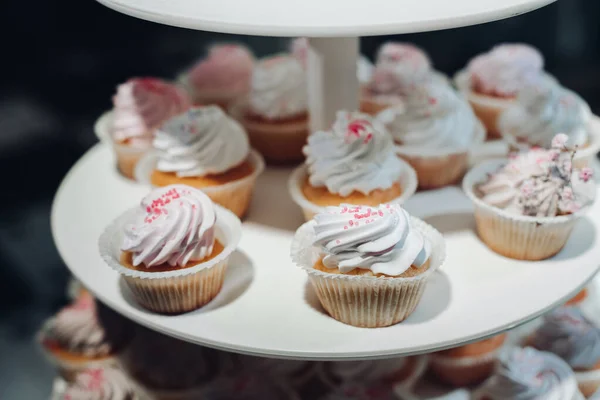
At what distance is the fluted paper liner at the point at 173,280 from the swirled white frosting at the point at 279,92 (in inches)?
22.6

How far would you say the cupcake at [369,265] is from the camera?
4.17 ft

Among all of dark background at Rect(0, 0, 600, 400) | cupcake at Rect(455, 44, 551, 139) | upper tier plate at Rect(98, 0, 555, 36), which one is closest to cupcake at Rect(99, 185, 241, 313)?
upper tier plate at Rect(98, 0, 555, 36)

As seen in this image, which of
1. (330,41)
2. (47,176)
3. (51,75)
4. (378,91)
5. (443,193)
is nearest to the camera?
(330,41)

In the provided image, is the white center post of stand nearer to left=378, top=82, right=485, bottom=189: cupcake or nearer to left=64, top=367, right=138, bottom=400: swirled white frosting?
left=378, top=82, right=485, bottom=189: cupcake

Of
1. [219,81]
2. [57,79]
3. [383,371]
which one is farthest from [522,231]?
[57,79]

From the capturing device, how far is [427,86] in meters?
1.84

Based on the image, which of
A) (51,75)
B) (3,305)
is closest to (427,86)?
(51,75)

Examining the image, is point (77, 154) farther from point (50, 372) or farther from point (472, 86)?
point (472, 86)

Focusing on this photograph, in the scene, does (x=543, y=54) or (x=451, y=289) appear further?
(x=543, y=54)

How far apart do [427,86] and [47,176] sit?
1.63 m

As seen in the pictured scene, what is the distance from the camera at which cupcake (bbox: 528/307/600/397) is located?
5.76 feet

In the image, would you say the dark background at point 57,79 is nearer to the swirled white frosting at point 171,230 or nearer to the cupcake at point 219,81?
the cupcake at point 219,81

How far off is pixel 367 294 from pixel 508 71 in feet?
3.58

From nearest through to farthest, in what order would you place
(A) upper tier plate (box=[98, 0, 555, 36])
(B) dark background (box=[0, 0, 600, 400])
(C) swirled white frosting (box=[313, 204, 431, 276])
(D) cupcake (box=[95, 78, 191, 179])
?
(A) upper tier plate (box=[98, 0, 555, 36]) → (C) swirled white frosting (box=[313, 204, 431, 276]) → (D) cupcake (box=[95, 78, 191, 179]) → (B) dark background (box=[0, 0, 600, 400])
